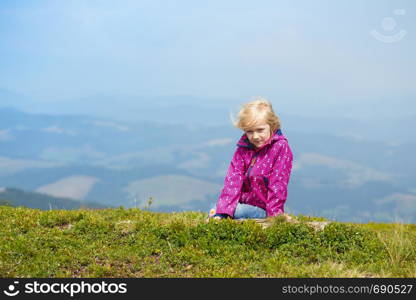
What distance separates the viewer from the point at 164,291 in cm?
810

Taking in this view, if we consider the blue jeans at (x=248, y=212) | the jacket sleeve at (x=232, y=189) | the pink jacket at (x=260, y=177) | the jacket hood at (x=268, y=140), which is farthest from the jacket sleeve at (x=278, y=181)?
the jacket sleeve at (x=232, y=189)

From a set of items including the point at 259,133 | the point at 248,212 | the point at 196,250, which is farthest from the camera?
the point at 248,212

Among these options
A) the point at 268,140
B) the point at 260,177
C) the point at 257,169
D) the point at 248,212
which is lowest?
the point at 248,212

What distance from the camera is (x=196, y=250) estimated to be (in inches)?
404

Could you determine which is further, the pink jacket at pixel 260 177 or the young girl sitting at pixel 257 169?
the pink jacket at pixel 260 177

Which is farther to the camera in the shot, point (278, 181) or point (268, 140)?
point (268, 140)

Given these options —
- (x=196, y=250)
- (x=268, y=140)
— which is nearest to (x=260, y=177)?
(x=268, y=140)

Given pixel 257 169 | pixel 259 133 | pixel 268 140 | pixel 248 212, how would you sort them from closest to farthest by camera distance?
pixel 259 133 → pixel 268 140 → pixel 257 169 → pixel 248 212

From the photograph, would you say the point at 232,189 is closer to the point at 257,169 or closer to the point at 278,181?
the point at 257,169

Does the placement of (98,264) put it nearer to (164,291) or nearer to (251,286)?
(164,291)

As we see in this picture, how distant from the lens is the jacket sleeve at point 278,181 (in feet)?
37.3

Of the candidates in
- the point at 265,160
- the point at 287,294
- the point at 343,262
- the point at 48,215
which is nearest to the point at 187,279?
the point at 287,294

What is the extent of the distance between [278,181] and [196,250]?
246cm

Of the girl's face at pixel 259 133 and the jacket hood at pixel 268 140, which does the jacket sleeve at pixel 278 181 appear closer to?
the jacket hood at pixel 268 140
